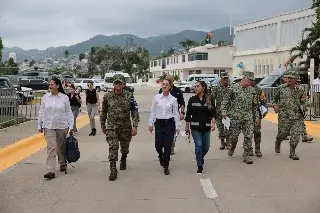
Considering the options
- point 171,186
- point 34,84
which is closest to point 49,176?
point 171,186

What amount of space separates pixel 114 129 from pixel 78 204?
213 cm

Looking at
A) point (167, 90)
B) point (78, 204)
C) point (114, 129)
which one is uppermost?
point (167, 90)

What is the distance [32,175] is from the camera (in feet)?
29.8

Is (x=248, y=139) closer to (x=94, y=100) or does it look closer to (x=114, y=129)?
(x=114, y=129)

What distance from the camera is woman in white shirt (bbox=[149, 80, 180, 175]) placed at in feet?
29.9

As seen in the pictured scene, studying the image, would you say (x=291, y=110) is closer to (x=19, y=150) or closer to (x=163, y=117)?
(x=163, y=117)

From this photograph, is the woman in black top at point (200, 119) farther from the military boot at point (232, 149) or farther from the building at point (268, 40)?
the building at point (268, 40)

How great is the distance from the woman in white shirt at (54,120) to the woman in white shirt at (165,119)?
1552mm

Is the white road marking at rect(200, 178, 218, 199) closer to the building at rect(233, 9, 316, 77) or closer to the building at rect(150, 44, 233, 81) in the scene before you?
the building at rect(233, 9, 316, 77)

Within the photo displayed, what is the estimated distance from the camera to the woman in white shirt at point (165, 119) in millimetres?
9125

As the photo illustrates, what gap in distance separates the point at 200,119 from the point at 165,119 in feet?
2.08

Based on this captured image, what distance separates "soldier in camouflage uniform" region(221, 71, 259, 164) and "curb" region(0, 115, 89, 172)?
4.61m

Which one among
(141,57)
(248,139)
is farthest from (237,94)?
(141,57)

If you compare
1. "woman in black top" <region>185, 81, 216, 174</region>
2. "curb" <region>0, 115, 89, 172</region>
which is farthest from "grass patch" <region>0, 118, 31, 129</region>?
"woman in black top" <region>185, 81, 216, 174</region>
